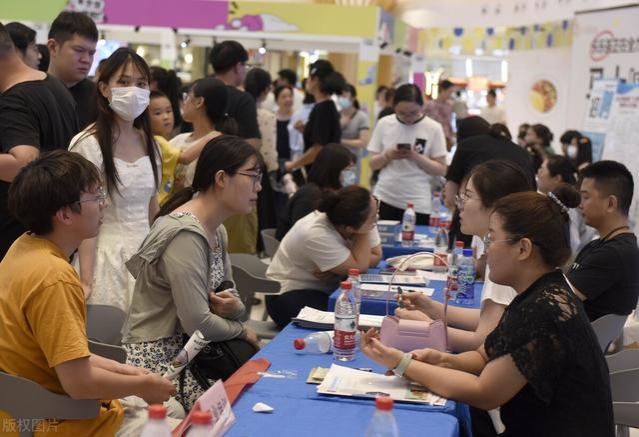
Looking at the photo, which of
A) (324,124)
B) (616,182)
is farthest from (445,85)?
(616,182)

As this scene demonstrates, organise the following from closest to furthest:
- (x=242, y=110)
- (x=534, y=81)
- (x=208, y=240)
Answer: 1. (x=208, y=240)
2. (x=242, y=110)
3. (x=534, y=81)

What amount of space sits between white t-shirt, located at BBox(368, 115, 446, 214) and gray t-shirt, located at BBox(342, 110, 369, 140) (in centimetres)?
235

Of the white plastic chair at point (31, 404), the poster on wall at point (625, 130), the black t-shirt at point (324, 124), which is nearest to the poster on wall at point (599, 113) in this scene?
the poster on wall at point (625, 130)

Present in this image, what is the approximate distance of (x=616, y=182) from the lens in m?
3.62

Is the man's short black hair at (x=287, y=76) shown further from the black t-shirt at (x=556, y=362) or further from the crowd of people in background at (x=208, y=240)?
the black t-shirt at (x=556, y=362)

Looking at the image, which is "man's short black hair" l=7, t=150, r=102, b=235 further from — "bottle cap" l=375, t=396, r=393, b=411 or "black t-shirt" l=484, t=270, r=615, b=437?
"black t-shirt" l=484, t=270, r=615, b=437

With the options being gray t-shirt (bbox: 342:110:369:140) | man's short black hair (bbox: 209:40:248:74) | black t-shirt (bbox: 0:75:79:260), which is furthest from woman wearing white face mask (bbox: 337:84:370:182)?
black t-shirt (bbox: 0:75:79:260)

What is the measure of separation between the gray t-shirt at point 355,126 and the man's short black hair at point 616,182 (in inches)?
191

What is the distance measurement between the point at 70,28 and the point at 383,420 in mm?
2499

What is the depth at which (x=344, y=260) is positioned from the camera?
13.2 ft

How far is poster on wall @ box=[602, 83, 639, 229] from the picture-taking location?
639 centimetres

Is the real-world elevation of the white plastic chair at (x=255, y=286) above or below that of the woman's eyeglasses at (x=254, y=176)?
below

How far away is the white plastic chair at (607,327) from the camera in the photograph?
11.2 feet

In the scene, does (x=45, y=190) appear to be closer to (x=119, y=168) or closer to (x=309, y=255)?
(x=119, y=168)
